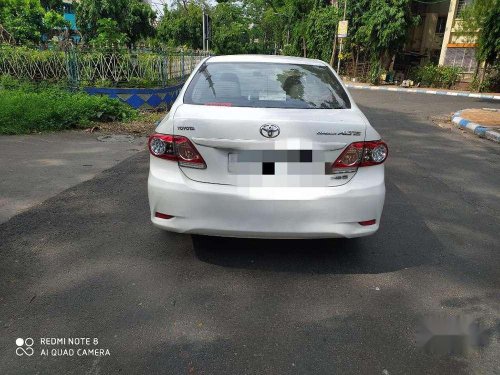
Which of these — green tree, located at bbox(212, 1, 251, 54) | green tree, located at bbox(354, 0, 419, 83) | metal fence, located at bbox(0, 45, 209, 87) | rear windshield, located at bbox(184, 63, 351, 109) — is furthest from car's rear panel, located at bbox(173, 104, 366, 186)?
green tree, located at bbox(212, 1, 251, 54)

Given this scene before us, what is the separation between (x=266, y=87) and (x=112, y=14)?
63.2 ft

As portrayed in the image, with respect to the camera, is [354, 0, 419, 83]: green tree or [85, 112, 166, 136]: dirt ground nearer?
[85, 112, 166, 136]: dirt ground

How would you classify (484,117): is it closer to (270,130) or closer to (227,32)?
(270,130)

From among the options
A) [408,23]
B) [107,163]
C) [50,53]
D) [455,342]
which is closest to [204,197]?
[455,342]

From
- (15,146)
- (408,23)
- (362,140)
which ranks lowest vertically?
(15,146)

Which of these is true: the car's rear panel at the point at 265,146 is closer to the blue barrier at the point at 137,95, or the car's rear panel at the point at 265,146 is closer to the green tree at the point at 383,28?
the blue barrier at the point at 137,95

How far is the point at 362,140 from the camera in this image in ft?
9.39

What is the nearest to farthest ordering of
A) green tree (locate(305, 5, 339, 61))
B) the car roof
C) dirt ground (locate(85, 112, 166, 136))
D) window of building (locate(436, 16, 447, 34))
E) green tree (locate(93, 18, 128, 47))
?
the car roof < dirt ground (locate(85, 112, 166, 136)) < green tree (locate(93, 18, 128, 47)) < window of building (locate(436, 16, 447, 34)) < green tree (locate(305, 5, 339, 61))

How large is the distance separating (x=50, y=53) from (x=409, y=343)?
36.6 ft

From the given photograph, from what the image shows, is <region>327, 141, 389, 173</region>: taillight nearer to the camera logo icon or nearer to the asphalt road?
the asphalt road

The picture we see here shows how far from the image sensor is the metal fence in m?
10.3

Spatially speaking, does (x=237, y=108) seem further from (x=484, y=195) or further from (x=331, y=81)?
(x=484, y=195)

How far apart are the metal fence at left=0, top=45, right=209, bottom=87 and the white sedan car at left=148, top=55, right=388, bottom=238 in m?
8.31

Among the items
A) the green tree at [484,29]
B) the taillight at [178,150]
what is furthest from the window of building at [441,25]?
the taillight at [178,150]
